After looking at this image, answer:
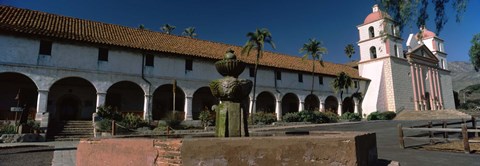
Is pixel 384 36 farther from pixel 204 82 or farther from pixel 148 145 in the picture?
pixel 204 82

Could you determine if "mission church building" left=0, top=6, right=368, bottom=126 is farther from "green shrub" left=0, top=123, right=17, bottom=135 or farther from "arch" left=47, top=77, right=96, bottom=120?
"green shrub" left=0, top=123, right=17, bottom=135

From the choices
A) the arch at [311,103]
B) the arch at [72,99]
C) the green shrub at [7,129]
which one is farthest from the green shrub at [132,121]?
the arch at [311,103]

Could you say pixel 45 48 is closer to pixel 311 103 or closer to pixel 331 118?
pixel 331 118

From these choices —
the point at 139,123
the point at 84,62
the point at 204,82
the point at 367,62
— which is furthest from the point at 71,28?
A: the point at 367,62

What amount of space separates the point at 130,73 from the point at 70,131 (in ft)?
18.0

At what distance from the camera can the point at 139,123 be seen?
1817 cm

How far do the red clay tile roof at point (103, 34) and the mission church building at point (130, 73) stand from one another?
0.07m

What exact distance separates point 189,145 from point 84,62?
17439mm

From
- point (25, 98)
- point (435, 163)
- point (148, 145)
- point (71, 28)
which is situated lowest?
point (435, 163)

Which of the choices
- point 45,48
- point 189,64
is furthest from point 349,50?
point 45,48

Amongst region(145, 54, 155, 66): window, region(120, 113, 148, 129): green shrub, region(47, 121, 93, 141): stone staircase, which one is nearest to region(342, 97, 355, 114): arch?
region(145, 54, 155, 66): window

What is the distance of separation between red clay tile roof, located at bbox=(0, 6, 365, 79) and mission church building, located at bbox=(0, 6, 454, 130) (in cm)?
7

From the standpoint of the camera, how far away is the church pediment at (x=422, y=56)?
38781mm

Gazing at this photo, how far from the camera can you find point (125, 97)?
22.9m
